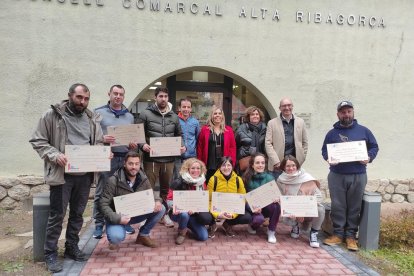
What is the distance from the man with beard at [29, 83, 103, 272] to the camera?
3.36 metres

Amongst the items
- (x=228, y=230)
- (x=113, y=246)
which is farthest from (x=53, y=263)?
(x=228, y=230)

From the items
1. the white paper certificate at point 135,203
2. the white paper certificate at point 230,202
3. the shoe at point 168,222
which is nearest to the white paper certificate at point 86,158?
the white paper certificate at point 135,203

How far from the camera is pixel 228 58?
255 inches

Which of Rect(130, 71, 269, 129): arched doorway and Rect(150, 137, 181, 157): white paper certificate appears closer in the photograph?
Rect(150, 137, 181, 157): white paper certificate

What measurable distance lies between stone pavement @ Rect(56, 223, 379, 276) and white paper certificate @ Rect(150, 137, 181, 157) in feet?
3.70

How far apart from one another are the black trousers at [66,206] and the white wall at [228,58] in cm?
284

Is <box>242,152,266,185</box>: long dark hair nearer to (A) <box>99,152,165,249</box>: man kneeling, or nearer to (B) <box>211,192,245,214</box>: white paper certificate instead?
(B) <box>211,192,245,214</box>: white paper certificate

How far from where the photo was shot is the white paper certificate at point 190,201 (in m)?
4.15

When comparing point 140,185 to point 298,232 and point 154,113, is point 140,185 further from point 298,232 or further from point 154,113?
point 298,232

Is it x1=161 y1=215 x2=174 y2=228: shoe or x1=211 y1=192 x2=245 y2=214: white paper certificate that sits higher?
x1=211 y1=192 x2=245 y2=214: white paper certificate

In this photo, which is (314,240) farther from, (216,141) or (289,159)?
(216,141)

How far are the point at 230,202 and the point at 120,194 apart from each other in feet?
4.48

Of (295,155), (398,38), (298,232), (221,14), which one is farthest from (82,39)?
(398,38)

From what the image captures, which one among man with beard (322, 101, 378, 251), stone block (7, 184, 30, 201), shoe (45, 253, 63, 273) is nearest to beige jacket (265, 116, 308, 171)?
man with beard (322, 101, 378, 251)
